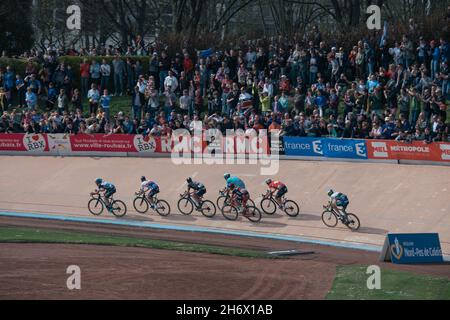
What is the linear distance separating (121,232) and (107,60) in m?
17.6

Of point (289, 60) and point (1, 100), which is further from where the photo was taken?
point (1, 100)

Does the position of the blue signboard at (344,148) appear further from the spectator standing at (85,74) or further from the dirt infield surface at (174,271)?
the spectator standing at (85,74)

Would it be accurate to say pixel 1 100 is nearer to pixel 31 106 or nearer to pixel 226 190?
pixel 31 106

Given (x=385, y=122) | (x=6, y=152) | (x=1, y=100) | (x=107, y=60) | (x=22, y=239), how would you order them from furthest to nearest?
(x=107, y=60)
(x=1, y=100)
(x=6, y=152)
(x=385, y=122)
(x=22, y=239)

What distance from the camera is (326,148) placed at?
1385 inches

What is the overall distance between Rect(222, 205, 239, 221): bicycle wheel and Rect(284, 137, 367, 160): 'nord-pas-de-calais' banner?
15.1 feet

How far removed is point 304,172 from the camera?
3478 centimetres

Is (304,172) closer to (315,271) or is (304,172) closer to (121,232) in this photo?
(121,232)

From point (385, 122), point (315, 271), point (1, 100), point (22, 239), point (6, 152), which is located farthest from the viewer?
point (1, 100)

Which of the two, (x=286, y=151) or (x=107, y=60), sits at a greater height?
(x=107, y=60)

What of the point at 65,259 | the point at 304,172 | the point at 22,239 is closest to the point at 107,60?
the point at 304,172

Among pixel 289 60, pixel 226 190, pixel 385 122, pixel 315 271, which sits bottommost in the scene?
pixel 315 271

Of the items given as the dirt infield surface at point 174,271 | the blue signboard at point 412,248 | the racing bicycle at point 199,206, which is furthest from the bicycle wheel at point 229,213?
the blue signboard at point 412,248

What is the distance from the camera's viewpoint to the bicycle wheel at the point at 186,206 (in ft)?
108
